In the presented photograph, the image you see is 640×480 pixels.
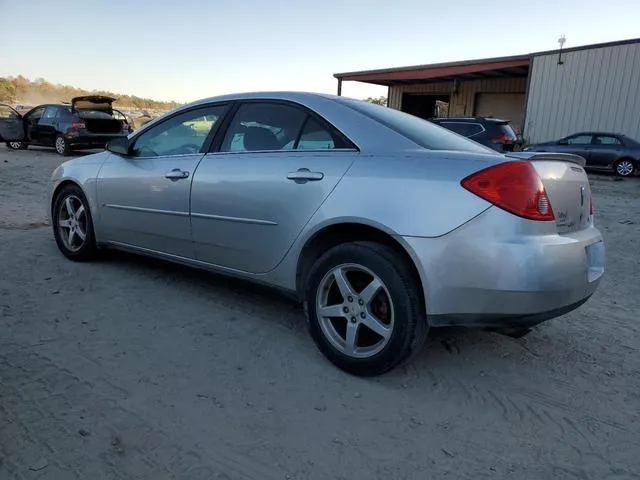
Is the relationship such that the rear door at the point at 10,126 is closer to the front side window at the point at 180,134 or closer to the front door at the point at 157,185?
the front door at the point at 157,185

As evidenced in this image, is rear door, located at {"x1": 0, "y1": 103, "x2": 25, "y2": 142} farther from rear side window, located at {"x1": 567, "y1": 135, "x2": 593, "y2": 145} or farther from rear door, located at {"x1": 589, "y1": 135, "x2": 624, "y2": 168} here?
rear door, located at {"x1": 589, "y1": 135, "x2": 624, "y2": 168}

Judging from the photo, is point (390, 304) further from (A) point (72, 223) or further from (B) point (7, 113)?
(B) point (7, 113)

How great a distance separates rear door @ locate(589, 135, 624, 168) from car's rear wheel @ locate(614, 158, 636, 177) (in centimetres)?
16

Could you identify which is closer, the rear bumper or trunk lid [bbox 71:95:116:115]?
the rear bumper

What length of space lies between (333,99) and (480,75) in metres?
22.0

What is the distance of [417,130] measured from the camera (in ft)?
10.2

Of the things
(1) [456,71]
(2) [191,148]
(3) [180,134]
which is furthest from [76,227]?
(1) [456,71]

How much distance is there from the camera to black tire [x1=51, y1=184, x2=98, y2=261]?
4.52 meters

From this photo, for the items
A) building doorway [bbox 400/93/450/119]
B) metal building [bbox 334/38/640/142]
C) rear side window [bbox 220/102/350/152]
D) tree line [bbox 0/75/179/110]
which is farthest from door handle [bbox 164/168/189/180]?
tree line [bbox 0/75/179/110]

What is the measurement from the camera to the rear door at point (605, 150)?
1481 cm

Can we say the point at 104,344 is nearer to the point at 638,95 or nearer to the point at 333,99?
the point at 333,99

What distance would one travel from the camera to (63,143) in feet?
49.4

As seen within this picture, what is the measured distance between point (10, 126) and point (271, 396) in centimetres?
1683

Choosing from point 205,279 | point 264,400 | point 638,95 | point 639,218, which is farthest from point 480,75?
point 264,400
